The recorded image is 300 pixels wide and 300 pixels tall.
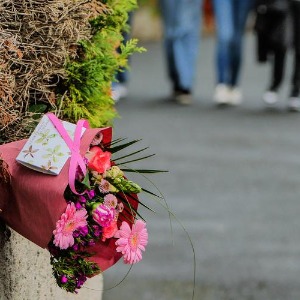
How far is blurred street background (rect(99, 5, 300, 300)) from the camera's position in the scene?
547 centimetres

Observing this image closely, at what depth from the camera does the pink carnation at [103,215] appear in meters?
3.15

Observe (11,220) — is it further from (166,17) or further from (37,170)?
(166,17)

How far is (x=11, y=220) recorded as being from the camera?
10.8 feet

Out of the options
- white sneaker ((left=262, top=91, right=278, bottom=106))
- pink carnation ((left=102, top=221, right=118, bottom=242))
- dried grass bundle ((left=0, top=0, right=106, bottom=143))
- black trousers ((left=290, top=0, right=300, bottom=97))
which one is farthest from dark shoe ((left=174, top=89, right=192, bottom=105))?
pink carnation ((left=102, top=221, right=118, bottom=242))

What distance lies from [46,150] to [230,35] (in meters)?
8.00

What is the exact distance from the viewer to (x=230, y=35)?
11.0 m

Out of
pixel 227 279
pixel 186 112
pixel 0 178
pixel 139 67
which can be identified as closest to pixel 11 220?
pixel 0 178

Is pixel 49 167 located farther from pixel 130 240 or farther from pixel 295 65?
pixel 295 65

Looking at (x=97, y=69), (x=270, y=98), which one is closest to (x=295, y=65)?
(x=270, y=98)

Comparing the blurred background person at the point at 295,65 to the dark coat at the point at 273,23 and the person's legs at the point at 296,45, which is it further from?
the dark coat at the point at 273,23

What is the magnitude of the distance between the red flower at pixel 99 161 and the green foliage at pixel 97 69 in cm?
46

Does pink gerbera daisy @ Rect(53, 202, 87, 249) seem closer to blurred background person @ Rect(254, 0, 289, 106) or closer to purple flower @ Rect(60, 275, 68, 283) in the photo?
purple flower @ Rect(60, 275, 68, 283)

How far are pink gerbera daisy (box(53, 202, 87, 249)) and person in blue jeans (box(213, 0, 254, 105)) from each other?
7.93 m

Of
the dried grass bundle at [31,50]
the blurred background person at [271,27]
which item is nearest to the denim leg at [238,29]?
the blurred background person at [271,27]
